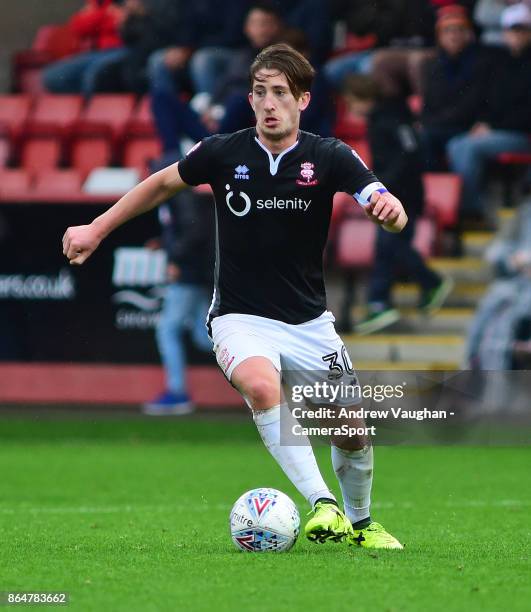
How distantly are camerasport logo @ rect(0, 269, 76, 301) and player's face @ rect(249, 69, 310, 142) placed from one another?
8.86 meters

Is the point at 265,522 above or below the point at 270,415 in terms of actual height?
below

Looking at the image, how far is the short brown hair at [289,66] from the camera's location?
602 centimetres

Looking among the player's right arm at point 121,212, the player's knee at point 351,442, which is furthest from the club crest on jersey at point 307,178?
the player's knee at point 351,442

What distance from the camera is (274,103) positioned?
19.7 ft

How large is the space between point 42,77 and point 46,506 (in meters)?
10.4

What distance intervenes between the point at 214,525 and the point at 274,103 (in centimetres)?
246

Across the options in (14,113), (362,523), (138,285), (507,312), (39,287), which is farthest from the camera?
(14,113)

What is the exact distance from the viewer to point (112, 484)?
992 cm

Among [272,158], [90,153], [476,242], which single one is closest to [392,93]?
[476,242]

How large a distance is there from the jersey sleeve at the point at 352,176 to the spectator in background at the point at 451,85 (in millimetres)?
8305

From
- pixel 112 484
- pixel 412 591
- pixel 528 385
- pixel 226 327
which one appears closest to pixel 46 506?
pixel 112 484

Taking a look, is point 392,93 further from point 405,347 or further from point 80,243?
point 80,243

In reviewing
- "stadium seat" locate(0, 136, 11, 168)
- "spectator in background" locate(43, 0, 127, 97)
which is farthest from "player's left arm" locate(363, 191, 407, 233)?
"spectator in background" locate(43, 0, 127, 97)

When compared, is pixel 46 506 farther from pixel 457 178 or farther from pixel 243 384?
pixel 457 178
